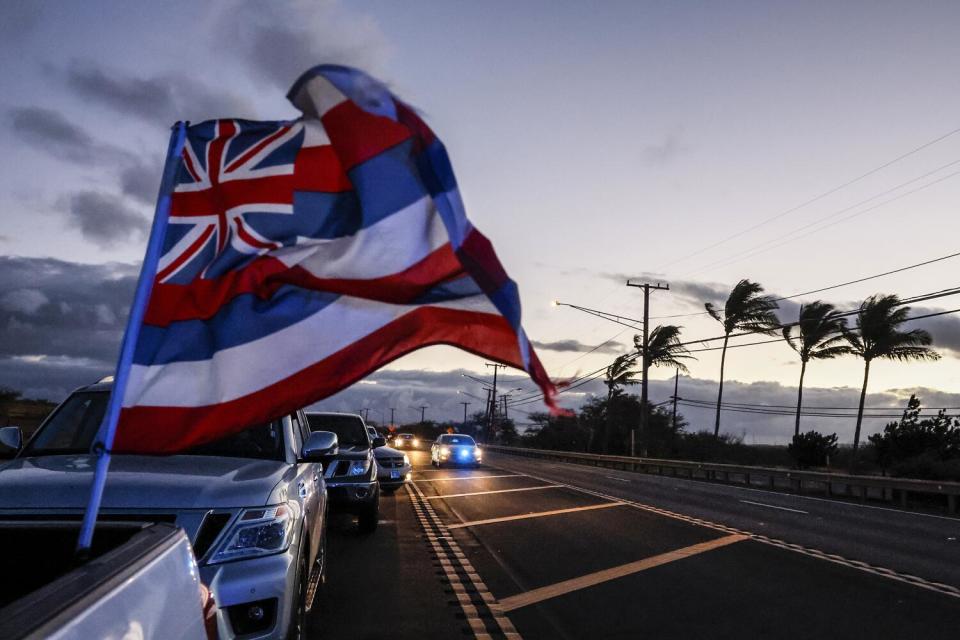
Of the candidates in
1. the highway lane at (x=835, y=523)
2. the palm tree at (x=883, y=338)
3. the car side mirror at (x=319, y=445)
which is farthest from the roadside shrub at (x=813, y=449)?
the car side mirror at (x=319, y=445)

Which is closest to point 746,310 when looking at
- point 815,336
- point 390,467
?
point 815,336

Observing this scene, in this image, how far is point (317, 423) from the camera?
51.3 ft

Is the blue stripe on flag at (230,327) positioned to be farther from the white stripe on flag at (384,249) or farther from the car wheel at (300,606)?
the car wheel at (300,606)

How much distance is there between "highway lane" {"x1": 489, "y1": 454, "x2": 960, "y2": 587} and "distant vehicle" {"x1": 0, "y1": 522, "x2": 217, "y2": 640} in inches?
379

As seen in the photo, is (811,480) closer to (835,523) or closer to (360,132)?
(835,523)

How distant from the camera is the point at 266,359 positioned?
12.2 ft

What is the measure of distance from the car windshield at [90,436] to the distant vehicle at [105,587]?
3.20m

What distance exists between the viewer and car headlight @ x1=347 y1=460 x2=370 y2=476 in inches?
544

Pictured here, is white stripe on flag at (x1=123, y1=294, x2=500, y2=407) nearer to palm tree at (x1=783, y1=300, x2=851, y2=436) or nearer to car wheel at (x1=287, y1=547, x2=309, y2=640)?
car wheel at (x1=287, y1=547, x2=309, y2=640)

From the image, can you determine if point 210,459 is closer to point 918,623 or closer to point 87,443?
point 87,443

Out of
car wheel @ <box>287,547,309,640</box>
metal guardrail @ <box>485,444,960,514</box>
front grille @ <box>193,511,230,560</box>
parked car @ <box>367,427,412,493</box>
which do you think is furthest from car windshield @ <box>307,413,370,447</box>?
metal guardrail @ <box>485,444,960,514</box>

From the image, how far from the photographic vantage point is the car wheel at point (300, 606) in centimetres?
542

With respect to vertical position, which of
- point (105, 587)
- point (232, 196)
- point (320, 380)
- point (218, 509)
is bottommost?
point (218, 509)

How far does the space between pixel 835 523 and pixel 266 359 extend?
15734 mm
